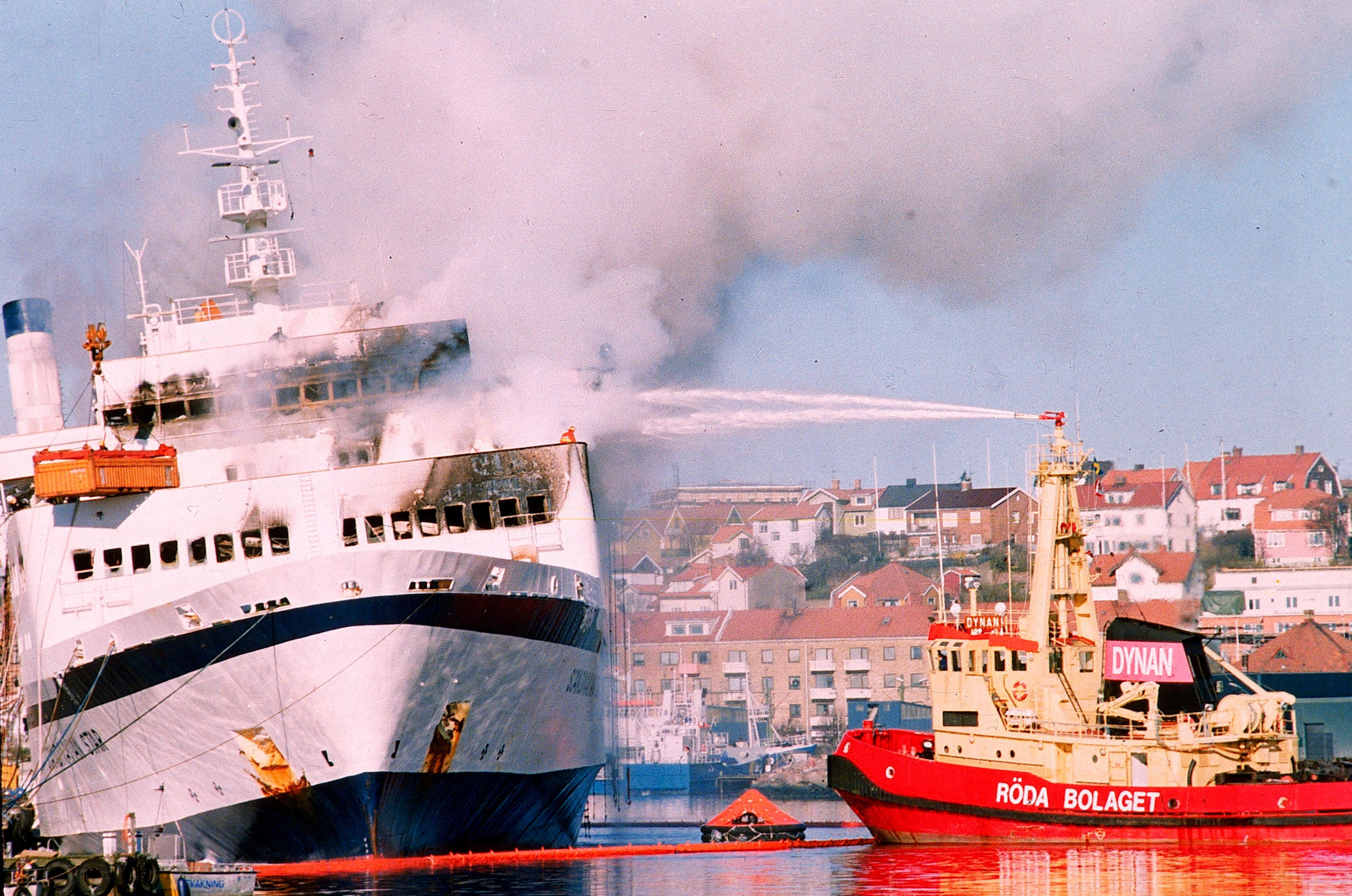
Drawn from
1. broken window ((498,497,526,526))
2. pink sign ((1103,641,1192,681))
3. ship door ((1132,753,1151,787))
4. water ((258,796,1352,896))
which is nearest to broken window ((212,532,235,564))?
broken window ((498,497,526,526))

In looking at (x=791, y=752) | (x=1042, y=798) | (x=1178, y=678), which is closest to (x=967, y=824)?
(x=1042, y=798)

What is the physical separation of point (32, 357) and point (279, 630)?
18002 mm

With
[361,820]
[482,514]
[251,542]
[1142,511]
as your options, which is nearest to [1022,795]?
[482,514]

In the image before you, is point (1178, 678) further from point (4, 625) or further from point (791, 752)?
point (791, 752)

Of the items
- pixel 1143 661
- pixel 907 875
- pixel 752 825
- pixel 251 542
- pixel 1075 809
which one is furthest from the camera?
pixel 752 825

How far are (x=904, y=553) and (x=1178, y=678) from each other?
6881 centimetres

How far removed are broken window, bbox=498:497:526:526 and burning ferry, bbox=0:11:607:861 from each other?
0.18 feet

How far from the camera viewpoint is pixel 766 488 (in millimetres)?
116938

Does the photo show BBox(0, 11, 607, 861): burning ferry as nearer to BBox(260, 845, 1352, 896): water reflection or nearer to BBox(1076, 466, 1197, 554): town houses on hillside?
BBox(260, 845, 1352, 896): water reflection

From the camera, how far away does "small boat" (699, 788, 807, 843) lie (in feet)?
178

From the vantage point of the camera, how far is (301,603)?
126 ft

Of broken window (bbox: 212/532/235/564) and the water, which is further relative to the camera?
broken window (bbox: 212/532/235/564)

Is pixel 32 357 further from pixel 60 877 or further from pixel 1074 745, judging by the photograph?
pixel 1074 745

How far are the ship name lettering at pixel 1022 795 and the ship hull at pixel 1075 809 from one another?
2 centimetres
